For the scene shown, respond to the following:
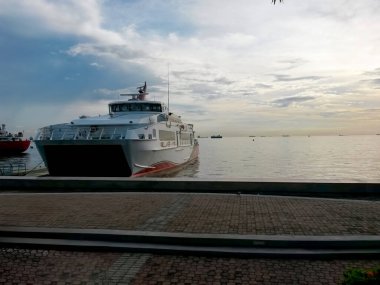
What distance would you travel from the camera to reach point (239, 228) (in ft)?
22.6

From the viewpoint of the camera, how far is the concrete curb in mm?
5918

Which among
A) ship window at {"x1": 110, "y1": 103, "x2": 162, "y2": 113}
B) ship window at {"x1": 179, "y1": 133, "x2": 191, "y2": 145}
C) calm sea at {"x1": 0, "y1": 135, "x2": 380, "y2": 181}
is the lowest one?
calm sea at {"x1": 0, "y1": 135, "x2": 380, "y2": 181}

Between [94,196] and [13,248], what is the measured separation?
4.04m

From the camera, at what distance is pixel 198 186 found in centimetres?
1083

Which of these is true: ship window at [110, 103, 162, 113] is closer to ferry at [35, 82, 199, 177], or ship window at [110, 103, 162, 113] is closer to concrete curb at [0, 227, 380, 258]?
ferry at [35, 82, 199, 177]

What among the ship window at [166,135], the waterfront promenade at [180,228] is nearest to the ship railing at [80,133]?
the ship window at [166,135]

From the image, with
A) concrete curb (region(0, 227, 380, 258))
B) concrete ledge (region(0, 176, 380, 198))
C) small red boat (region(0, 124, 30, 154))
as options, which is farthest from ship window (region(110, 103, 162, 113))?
small red boat (region(0, 124, 30, 154))

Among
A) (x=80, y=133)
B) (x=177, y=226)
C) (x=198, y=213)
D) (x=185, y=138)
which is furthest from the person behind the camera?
(x=185, y=138)

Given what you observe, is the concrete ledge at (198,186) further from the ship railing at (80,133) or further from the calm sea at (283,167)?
the ship railing at (80,133)

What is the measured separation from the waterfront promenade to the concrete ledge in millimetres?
499

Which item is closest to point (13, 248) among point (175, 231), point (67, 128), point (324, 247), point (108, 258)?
point (108, 258)

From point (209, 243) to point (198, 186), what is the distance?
4665 mm

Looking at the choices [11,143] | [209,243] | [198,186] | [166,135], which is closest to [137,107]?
[166,135]

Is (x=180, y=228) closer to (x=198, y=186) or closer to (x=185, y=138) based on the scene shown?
(x=198, y=186)
